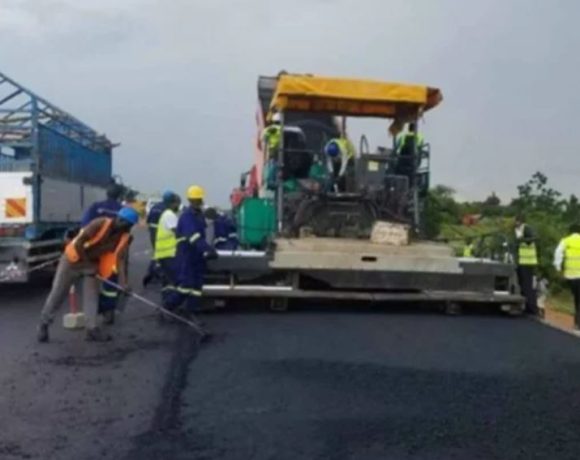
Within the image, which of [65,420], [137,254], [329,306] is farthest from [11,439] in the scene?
[137,254]

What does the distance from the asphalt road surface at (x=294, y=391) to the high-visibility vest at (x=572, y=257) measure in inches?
75.8

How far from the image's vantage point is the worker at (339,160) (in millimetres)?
11172

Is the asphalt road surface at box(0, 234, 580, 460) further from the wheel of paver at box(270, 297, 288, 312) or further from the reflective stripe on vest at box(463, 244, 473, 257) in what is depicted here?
the reflective stripe on vest at box(463, 244, 473, 257)

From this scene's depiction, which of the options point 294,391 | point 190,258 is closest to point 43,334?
point 190,258

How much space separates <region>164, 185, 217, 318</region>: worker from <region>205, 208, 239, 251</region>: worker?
217cm

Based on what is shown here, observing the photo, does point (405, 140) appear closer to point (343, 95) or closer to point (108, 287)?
point (343, 95)

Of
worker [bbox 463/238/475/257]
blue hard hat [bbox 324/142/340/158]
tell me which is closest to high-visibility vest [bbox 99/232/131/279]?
blue hard hat [bbox 324/142/340/158]

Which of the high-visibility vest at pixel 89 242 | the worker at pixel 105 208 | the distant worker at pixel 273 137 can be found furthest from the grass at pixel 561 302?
the high-visibility vest at pixel 89 242

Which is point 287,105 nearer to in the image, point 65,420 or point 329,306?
point 329,306

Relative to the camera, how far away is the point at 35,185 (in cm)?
1240

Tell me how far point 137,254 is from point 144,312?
11960mm

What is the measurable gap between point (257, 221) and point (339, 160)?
136cm

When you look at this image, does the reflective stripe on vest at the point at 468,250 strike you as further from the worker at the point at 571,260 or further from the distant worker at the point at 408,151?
the distant worker at the point at 408,151

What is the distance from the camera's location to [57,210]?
13664 millimetres
